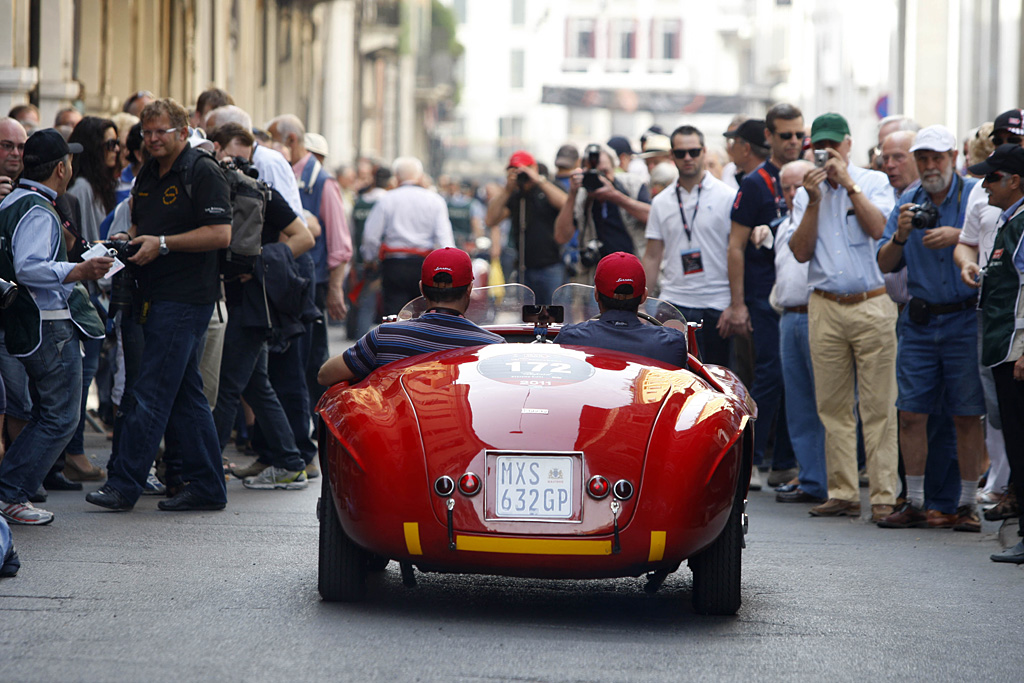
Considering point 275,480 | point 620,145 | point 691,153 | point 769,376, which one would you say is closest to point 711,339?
point 769,376

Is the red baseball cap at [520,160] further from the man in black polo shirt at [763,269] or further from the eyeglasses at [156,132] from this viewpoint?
the eyeglasses at [156,132]

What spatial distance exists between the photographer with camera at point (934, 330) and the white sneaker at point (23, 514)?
14.2 ft

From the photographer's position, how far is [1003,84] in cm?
2422

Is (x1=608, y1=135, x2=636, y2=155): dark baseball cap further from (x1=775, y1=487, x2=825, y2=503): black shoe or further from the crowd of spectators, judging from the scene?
(x1=775, y1=487, x2=825, y2=503): black shoe

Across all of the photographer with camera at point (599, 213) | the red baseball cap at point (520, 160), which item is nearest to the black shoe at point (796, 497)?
the photographer with camera at point (599, 213)

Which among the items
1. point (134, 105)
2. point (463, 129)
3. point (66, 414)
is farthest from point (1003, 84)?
point (463, 129)

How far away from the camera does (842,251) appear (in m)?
9.00

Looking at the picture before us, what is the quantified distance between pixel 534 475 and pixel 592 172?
265 inches

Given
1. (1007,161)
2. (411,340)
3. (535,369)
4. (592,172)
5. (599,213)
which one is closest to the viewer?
(535,369)

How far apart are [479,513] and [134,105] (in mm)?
7327

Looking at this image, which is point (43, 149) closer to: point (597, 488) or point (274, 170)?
point (274, 170)

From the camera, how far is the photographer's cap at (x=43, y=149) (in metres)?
7.91

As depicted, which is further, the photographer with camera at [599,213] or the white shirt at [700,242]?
the photographer with camera at [599,213]

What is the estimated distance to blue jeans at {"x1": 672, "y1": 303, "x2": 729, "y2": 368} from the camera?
10.5 m
